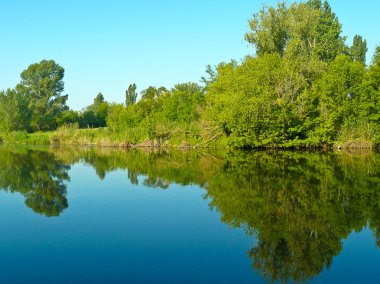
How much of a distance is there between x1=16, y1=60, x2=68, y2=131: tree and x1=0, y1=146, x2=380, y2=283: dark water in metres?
59.3

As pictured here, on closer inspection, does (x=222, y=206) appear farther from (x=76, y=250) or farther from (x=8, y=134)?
(x=8, y=134)

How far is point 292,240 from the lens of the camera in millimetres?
8453

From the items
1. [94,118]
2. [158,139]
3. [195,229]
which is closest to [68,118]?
[94,118]

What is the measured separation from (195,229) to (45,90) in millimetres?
73794

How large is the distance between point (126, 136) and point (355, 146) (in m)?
24.4

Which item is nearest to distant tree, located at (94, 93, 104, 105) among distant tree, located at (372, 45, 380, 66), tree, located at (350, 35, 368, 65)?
tree, located at (350, 35, 368, 65)

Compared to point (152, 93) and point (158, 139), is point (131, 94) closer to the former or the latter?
point (152, 93)

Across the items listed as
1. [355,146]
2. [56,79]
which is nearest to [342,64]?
[355,146]

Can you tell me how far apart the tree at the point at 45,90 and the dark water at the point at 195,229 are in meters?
59.3

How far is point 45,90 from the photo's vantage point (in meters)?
77.1

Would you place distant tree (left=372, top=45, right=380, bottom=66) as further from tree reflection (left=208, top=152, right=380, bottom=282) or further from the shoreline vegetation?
tree reflection (left=208, top=152, right=380, bottom=282)

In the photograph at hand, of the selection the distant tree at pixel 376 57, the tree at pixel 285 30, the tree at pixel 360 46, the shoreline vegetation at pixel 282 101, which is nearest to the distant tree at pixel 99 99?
the shoreline vegetation at pixel 282 101

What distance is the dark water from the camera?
7020mm

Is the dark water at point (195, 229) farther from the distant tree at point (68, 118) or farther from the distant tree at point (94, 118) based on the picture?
the distant tree at point (94, 118)
